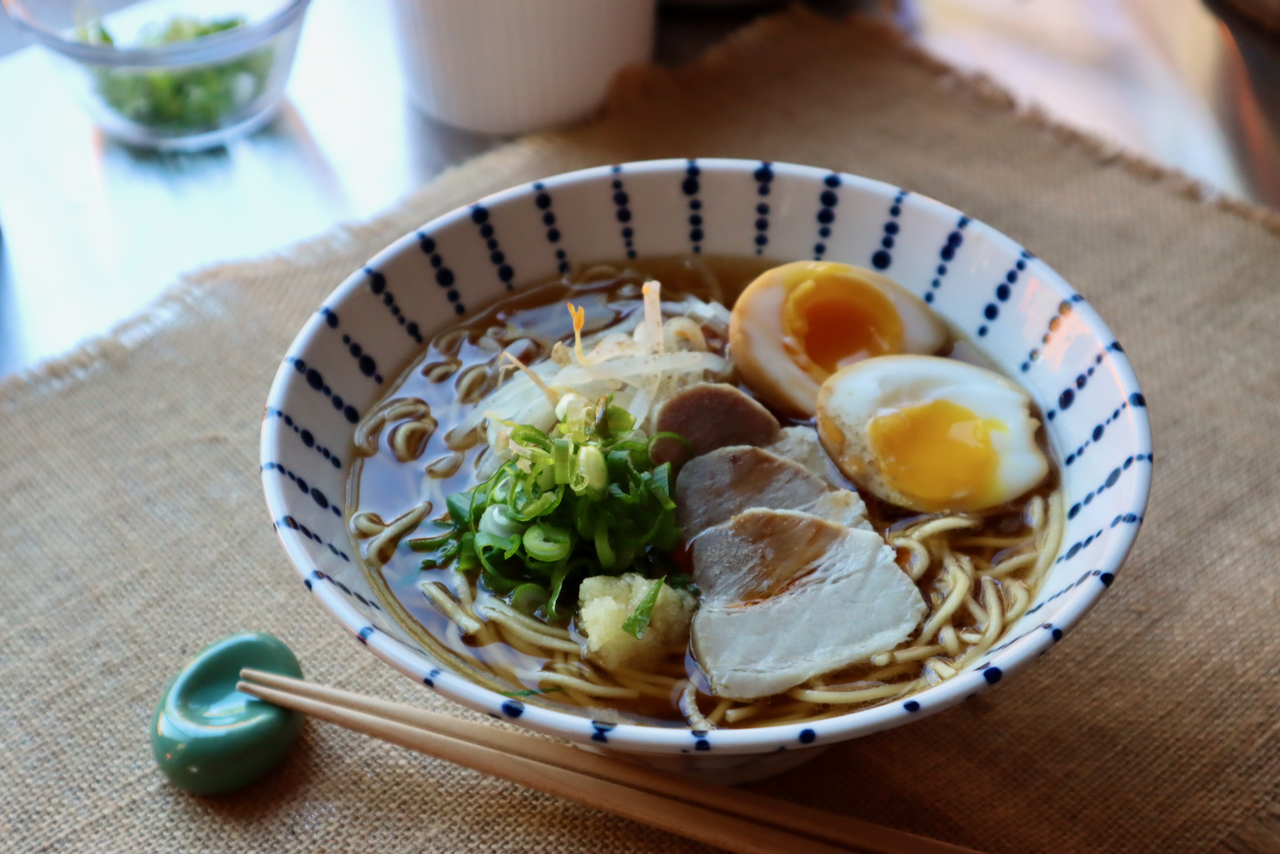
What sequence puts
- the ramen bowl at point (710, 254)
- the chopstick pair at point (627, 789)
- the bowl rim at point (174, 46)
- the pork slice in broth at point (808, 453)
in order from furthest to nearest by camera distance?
1. the bowl rim at point (174, 46)
2. the pork slice in broth at point (808, 453)
3. the chopstick pair at point (627, 789)
4. the ramen bowl at point (710, 254)

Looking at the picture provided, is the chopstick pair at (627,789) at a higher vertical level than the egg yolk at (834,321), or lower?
lower

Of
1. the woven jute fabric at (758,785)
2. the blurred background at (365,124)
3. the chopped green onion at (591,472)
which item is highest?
the chopped green onion at (591,472)

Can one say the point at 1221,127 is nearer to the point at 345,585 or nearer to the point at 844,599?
the point at 844,599

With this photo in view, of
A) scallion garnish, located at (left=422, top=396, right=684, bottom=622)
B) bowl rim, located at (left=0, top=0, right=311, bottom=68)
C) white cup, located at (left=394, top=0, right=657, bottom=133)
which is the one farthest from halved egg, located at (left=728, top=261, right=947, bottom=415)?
bowl rim, located at (left=0, top=0, right=311, bottom=68)

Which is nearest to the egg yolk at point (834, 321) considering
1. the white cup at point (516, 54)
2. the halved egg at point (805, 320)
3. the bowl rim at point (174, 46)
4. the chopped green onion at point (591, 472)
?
the halved egg at point (805, 320)

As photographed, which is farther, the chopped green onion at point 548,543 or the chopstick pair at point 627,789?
the chopped green onion at point 548,543

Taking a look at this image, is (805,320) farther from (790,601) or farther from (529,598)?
(529,598)

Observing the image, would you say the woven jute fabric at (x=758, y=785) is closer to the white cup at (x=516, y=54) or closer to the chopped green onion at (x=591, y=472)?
the white cup at (x=516, y=54)

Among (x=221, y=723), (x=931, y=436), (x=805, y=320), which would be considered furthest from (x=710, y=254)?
(x=221, y=723)
